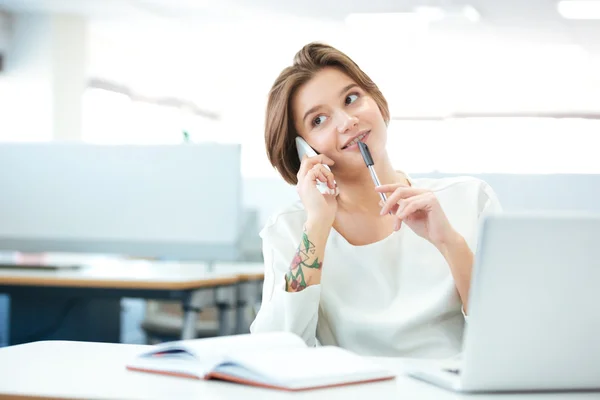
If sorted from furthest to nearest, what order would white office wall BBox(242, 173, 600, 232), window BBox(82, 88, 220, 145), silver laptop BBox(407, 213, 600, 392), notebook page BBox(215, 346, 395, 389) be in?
window BBox(82, 88, 220, 145) → white office wall BBox(242, 173, 600, 232) → notebook page BBox(215, 346, 395, 389) → silver laptop BBox(407, 213, 600, 392)

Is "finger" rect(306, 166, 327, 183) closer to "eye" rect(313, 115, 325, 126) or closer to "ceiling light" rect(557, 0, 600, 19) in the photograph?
"eye" rect(313, 115, 325, 126)

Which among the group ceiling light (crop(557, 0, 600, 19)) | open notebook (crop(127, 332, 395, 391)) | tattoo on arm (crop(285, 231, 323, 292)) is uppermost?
ceiling light (crop(557, 0, 600, 19))

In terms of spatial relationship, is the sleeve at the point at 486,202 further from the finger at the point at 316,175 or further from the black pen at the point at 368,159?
the finger at the point at 316,175

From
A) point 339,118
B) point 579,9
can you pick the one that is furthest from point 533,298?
point 579,9

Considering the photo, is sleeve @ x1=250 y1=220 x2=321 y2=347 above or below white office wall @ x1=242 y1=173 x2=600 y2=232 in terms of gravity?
below

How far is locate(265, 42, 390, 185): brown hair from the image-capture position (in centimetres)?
146

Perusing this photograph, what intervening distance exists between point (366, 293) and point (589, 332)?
2.09 ft

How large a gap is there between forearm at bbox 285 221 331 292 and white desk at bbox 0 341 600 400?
1.06 ft

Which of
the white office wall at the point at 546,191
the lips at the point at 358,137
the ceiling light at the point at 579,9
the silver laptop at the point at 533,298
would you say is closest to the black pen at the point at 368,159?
the lips at the point at 358,137

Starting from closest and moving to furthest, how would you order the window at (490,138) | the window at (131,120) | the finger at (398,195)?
the finger at (398,195)
the window at (131,120)
the window at (490,138)

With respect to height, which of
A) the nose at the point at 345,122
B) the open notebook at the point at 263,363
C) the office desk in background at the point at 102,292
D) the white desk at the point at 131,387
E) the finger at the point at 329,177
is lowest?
the office desk in background at the point at 102,292

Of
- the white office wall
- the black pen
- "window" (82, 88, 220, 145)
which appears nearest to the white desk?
the black pen

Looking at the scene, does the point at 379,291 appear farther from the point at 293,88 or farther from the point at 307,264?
the point at 293,88

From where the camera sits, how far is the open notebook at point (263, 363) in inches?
32.6
